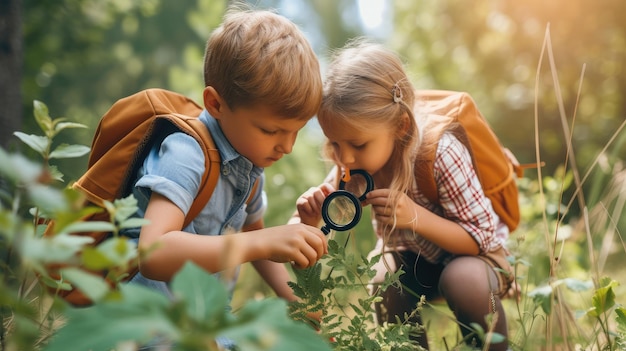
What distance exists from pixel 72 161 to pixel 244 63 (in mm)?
3010

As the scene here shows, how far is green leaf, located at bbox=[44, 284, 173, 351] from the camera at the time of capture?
0.67 metres

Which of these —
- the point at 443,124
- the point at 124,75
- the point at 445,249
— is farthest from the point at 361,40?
the point at 124,75

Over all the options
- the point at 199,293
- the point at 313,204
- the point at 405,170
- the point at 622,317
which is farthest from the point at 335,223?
the point at 199,293

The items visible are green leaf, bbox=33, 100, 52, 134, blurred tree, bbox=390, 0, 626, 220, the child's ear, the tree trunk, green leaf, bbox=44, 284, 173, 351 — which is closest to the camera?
green leaf, bbox=44, 284, 173, 351

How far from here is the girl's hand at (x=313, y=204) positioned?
1921 mm

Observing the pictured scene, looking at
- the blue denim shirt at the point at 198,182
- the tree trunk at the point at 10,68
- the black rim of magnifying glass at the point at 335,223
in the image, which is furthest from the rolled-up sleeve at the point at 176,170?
the tree trunk at the point at 10,68

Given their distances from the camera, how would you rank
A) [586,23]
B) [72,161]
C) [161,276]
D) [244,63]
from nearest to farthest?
[161,276], [244,63], [72,161], [586,23]

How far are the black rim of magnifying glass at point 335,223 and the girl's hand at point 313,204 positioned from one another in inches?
6.6

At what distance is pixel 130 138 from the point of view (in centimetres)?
175

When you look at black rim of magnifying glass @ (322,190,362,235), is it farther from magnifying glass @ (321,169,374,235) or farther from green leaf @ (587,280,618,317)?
green leaf @ (587,280,618,317)

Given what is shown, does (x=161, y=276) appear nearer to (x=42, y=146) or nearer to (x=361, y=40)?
(x=42, y=146)

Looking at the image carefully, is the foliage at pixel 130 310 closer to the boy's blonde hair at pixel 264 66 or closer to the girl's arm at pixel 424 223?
the boy's blonde hair at pixel 264 66

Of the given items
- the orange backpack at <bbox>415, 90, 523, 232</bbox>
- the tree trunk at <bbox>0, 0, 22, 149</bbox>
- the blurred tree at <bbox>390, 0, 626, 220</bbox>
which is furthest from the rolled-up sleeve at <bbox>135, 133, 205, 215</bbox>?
the blurred tree at <bbox>390, 0, 626, 220</bbox>

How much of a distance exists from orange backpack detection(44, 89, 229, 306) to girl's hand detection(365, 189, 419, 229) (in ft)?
1.51
